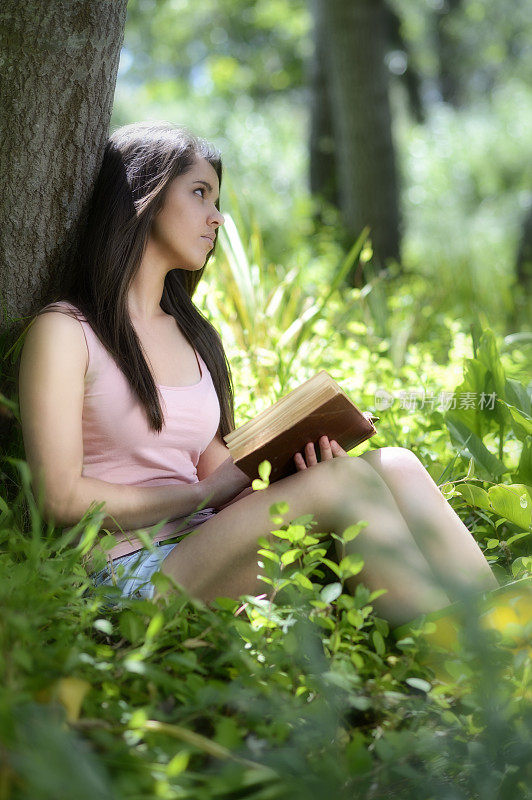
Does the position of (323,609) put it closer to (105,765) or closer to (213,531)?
(213,531)

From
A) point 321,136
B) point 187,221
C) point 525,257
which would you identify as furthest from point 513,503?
point 321,136

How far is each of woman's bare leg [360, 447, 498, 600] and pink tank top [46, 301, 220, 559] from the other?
19.3 inches

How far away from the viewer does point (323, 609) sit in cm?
165

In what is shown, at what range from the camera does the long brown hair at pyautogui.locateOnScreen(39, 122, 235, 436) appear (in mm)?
2098

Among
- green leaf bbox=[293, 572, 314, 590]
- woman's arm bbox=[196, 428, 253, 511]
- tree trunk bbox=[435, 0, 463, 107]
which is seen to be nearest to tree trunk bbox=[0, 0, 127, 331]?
woman's arm bbox=[196, 428, 253, 511]

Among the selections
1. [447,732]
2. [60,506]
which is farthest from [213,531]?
[447,732]

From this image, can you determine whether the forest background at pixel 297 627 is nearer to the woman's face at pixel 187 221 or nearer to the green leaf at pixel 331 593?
the green leaf at pixel 331 593

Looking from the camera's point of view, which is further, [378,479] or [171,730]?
[378,479]

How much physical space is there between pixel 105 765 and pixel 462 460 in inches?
63.6

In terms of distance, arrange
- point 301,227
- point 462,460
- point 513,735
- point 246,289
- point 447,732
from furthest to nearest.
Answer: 1. point 301,227
2. point 246,289
3. point 462,460
4. point 447,732
5. point 513,735

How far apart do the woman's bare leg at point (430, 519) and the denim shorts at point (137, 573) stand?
20.9 inches

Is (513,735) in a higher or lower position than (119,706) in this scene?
lower

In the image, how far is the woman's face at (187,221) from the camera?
2234 mm

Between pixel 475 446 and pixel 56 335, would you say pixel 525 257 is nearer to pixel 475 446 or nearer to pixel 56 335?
pixel 475 446
